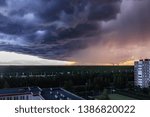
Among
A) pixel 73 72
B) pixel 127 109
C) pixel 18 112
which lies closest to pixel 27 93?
pixel 18 112

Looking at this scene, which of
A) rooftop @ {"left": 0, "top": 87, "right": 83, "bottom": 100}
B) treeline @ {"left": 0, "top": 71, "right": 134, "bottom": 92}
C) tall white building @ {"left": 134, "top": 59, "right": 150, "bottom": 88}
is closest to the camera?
rooftop @ {"left": 0, "top": 87, "right": 83, "bottom": 100}

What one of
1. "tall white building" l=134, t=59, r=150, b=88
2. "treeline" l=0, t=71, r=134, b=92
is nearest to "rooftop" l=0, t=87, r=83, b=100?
"treeline" l=0, t=71, r=134, b=92

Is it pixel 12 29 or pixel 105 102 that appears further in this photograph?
pixel 12 29

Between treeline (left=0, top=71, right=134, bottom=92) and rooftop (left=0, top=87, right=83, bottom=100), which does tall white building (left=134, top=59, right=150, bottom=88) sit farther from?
rooftop (left=0, top=87, right=83, bottom=100)

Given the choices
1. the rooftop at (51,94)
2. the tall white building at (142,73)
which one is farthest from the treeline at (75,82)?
the rooftop at (51,94)

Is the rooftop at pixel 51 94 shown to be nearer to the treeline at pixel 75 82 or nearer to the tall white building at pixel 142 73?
the treeline at pixel 75 82

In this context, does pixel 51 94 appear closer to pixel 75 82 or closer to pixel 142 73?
pixel 75 82

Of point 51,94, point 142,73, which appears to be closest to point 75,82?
→ point 142,73

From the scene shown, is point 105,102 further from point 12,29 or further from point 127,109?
point 12,29
